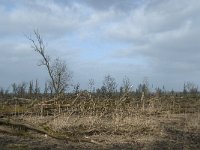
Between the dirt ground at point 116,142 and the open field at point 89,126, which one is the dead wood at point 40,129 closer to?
the open field at point 89,126

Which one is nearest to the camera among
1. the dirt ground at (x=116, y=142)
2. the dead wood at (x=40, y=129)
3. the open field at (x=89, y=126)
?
the dirt ground at (x=116, y=142)

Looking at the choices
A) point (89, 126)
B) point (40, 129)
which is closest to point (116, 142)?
point (89, 126)

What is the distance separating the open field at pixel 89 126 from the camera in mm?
14406

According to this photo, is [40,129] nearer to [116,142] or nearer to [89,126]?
[89,126]

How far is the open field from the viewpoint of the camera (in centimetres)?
1441

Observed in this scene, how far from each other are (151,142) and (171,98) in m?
15.9

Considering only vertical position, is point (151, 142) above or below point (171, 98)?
below

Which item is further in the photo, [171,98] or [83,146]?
[171,98]

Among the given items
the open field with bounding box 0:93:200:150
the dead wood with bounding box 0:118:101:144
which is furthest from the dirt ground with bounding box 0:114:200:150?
the dead wood with bounding box 0:118:101:144

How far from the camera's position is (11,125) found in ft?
51.7

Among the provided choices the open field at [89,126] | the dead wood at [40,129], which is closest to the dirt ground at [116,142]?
the open field at [89,126]

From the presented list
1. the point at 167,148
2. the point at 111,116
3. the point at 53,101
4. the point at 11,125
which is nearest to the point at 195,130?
the point at 111,116

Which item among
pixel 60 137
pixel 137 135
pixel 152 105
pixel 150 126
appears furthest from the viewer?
pixel 152 105

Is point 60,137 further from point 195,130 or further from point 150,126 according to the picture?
point 195,130
